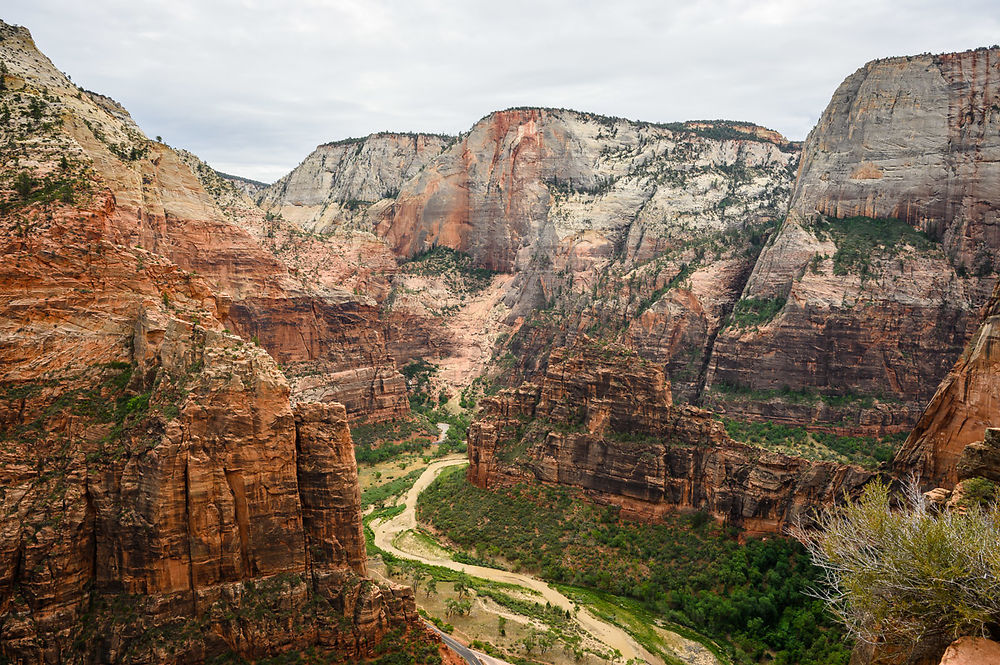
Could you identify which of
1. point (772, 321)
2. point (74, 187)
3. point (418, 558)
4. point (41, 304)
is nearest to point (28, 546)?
point (41, 304)

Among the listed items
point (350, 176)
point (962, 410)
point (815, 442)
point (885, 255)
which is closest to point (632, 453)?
point (962, 410)

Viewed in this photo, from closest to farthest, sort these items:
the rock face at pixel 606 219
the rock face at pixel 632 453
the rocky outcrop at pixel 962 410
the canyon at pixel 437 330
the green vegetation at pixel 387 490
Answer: the canyon at pixel 437 330 < the rocky outcrop at pixel 962 410 < the rock face at pixel 632 453 < the green vegetation at pixel 387 490 < the rock face at pixel 606 219

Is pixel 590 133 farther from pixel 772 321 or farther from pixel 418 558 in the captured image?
pixel 418 558

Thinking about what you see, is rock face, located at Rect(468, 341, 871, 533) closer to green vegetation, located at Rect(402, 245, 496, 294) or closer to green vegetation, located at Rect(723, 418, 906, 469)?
green vegetation, located at Rect(723, 418, 906, 469)

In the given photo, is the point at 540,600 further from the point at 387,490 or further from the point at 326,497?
the point at 387,490

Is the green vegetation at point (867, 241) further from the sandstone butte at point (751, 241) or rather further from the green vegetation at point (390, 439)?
the green vegetation at point (390, 439)

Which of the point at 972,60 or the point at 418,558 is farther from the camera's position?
the point at 972,60

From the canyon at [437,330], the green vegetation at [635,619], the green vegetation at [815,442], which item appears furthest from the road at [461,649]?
the green vegetation at [815,442]
